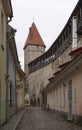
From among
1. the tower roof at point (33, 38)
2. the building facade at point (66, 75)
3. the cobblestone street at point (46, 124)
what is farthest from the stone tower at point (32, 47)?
the cobblestone street at point (46, 124)

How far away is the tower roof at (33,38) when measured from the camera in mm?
109438

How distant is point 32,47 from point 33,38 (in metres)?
3.34

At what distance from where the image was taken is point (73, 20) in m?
34.7

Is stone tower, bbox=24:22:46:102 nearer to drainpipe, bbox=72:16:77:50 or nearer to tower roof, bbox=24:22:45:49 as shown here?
tower roof, bbox=24:22:45:49

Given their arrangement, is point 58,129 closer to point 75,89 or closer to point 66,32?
point 75,89

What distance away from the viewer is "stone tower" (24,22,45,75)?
347 feet

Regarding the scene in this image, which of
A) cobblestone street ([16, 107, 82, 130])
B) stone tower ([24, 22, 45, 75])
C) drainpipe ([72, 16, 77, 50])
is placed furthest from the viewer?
stone tower ([24, 22, 45, 75])

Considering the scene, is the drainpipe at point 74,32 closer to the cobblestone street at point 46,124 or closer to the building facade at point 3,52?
the cobblestone street at point 46,124

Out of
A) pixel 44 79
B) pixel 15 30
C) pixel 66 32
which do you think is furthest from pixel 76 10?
pixel 44 79

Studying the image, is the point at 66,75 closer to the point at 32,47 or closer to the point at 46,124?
the point at 46,124

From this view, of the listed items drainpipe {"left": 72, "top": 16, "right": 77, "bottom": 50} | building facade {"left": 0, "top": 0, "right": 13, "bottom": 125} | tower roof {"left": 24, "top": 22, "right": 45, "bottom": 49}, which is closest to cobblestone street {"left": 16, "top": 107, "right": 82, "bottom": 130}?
building facade {"left": 0, "top": 0, "right": 13, "bottom": 125}

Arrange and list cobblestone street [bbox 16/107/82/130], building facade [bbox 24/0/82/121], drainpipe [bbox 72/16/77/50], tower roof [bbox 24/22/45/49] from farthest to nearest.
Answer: tower roof [bbox 24/22/45/49] < drainpipe [bbox 72/16/77/50] < building facade [bbox 24/0/82/121] < cobblestone street [bbox 16/107/82/130]

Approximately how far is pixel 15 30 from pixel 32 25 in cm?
9791

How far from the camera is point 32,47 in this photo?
108625mm
